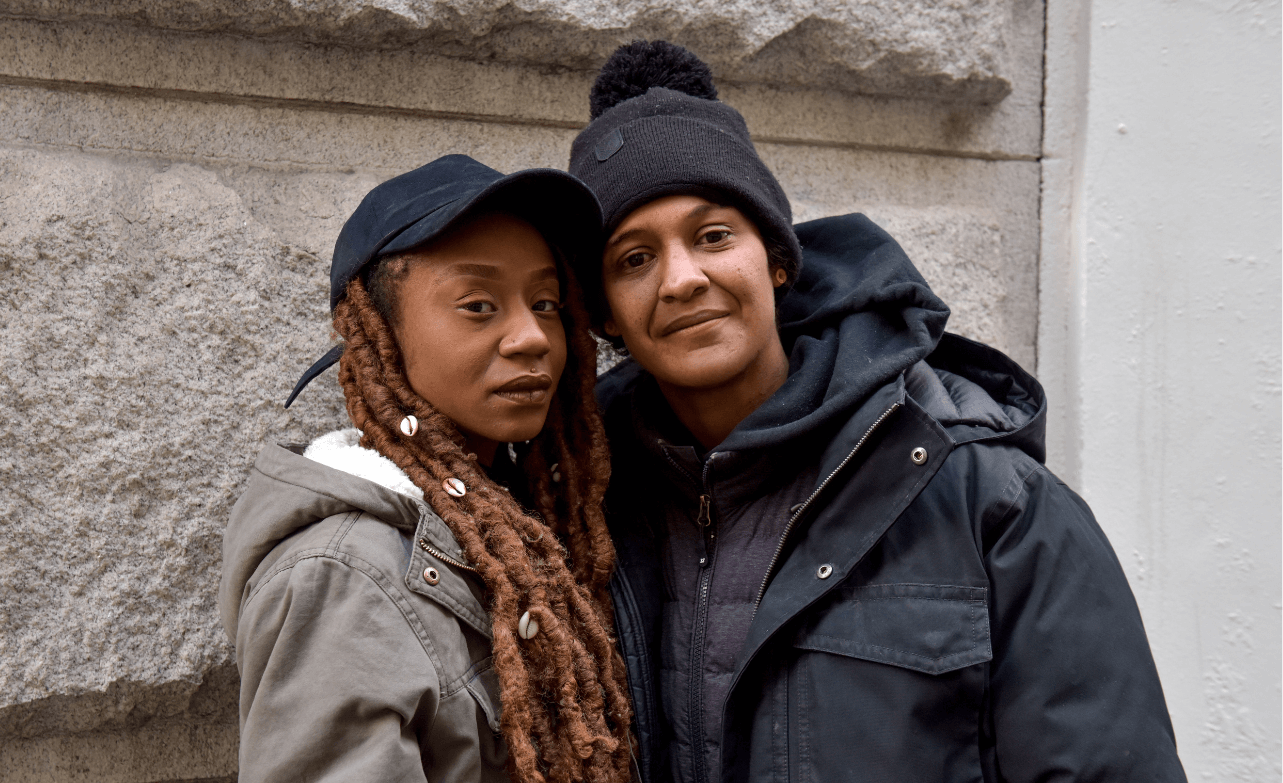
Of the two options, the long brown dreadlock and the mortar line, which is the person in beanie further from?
the mortar line

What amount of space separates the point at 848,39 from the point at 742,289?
814 millimetres

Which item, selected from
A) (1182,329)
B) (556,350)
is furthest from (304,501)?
(1182,329)

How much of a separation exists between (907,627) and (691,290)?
1.93 ft

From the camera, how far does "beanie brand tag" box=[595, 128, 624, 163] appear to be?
56.5 inches

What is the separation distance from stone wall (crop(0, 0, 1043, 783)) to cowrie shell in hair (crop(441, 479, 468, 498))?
536mm

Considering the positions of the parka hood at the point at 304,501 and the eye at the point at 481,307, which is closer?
the parka hood at the point at 304,501

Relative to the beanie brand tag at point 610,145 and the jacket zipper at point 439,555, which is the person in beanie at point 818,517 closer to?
the beanie brand tag at point 610,145

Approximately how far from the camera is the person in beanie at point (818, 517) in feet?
3.87

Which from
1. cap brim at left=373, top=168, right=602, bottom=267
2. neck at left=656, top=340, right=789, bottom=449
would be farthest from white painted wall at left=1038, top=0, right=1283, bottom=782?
cap brim at left=373, top=168, right=602, bottom=267

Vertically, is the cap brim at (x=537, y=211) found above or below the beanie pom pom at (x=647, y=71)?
below

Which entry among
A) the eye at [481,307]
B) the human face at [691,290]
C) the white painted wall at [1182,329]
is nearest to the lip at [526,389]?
the eye at [481,307]

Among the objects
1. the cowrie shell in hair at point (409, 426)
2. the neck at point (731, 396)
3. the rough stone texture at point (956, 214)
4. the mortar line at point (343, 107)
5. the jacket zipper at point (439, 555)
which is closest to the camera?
the jacket zipper at point (439, 555)

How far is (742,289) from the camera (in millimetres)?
1391

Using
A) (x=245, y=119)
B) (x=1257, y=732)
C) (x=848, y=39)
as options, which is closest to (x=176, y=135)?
(x=245, y=119)
